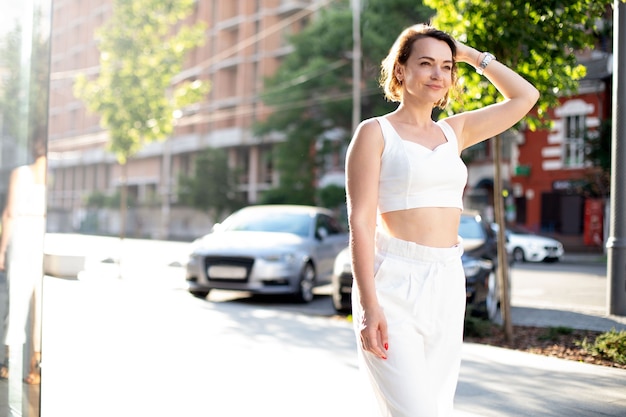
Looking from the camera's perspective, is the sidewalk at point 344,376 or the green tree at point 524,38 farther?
the green tree at point 524,38

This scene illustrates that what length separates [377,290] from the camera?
2.76 metres

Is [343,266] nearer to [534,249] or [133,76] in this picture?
[133,76]

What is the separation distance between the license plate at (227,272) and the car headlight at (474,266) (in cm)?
364

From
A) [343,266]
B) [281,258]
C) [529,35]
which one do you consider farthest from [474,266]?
[529,35]

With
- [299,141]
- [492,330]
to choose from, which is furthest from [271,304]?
[299,141]

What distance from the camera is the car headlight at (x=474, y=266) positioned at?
10398 millimetres

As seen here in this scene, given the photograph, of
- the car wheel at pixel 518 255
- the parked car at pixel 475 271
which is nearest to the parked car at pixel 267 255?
the parked car at pixel 475 271

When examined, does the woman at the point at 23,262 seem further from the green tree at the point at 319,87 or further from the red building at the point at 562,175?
the red building at the point at 562,175

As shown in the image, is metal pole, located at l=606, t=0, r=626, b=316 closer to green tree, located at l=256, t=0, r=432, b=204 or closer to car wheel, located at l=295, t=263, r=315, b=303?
car wheel, located at l=295, t=263, r=315, b=303

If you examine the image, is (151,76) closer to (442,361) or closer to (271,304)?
(271,304)

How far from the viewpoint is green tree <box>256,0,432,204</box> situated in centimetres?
3331

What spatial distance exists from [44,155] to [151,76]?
2022 centimetres

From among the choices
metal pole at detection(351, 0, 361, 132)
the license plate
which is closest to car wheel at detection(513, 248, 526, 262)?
metal pole at detection(351, 0, 361, 132)

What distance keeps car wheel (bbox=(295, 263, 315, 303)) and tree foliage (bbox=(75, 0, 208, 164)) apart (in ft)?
34.9
